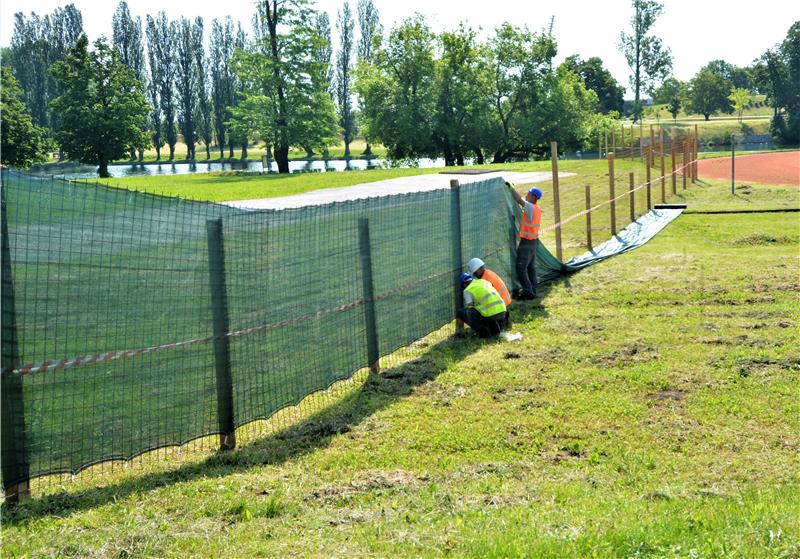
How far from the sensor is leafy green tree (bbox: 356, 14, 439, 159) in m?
70.4

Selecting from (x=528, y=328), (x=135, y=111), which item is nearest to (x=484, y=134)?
(x=135, y=111)

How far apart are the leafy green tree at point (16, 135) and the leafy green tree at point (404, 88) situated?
25350mm

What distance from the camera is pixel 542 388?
890cm

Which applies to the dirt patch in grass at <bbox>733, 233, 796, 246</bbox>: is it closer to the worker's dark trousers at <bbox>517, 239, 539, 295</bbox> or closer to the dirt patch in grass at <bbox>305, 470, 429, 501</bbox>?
the worker's dark trousers at <bbox>517, 239, 539, 295</bbox>

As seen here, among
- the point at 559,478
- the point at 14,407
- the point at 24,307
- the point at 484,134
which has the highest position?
the point at 484,134

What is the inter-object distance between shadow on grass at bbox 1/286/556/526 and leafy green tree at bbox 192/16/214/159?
92777 mm

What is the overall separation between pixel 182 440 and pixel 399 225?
421cm

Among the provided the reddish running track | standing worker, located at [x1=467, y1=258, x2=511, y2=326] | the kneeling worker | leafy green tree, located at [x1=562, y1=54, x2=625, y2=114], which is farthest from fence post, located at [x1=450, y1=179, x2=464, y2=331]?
leafy green tree, located at [x1=562, y1=54, x2=625, y2=114]

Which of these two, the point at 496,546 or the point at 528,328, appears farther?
the point at 528,328

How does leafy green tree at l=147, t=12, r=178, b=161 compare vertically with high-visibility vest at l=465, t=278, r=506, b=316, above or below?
above

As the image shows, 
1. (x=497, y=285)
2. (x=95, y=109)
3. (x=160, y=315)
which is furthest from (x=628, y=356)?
(x=95, y=109)

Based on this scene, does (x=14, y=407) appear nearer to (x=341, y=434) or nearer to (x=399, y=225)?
(x=341, y=434)

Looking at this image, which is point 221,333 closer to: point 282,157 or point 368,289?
point 368,289

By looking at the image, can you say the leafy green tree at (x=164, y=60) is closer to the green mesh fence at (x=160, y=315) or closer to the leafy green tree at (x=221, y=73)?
the leafy green tree at (x=221, y=73)
